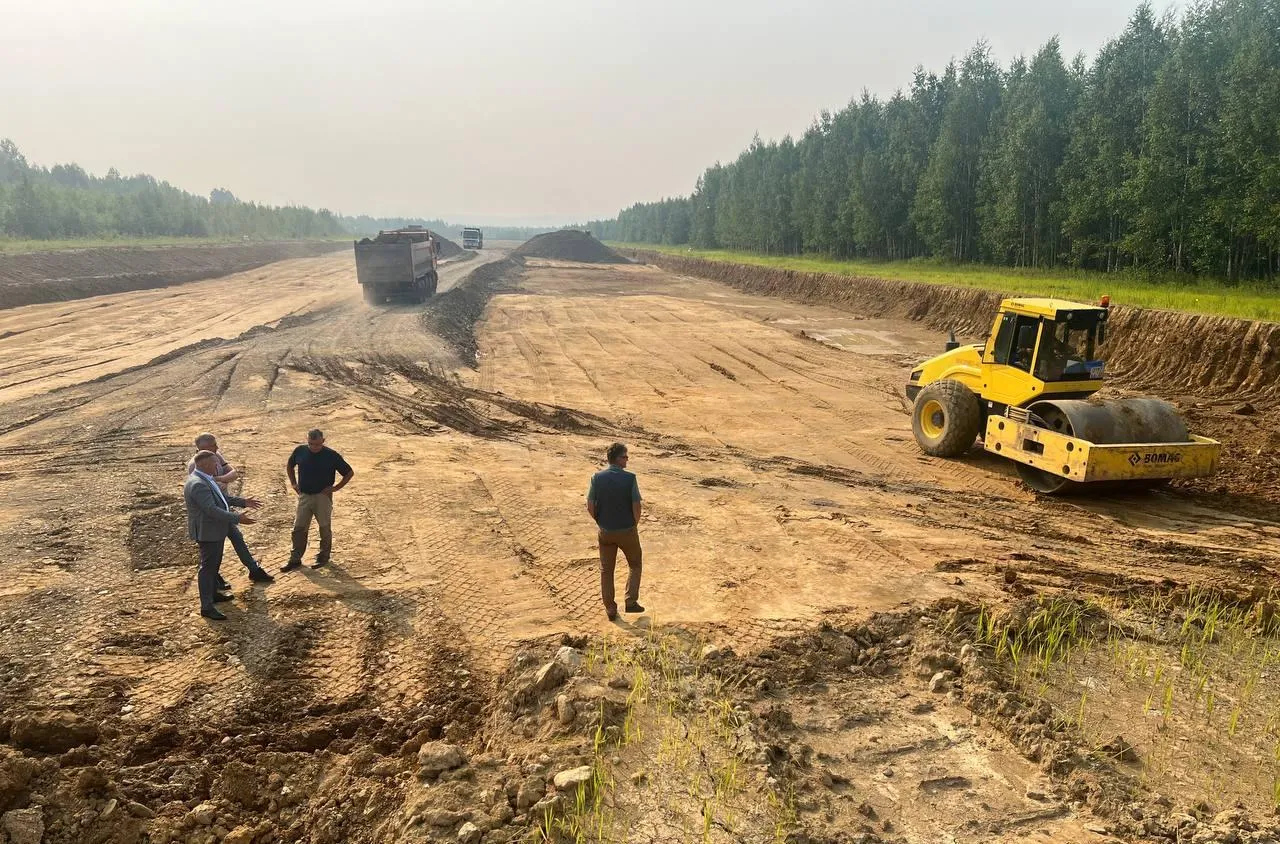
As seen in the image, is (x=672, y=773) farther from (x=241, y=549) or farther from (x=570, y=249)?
(x=570, y=249)

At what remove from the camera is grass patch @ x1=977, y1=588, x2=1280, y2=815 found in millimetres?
4484

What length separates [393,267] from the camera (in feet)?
→ 92.5

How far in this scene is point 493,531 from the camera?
27.4 feet

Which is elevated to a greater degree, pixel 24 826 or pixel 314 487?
pixel 314 487

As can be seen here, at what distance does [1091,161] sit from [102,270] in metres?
49.4

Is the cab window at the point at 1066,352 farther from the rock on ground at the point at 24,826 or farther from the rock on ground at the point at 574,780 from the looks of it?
the rock on ground at the point at 24,826

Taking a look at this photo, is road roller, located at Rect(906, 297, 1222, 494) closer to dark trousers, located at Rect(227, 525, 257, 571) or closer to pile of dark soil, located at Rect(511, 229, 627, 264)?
dark trousers, located at Rect(227, 525, 257, 571)

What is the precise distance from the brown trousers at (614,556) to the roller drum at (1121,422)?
6.31 m

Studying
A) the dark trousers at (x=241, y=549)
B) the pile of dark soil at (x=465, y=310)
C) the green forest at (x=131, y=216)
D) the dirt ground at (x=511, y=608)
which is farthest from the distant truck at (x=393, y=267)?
the green forest at (x=131, y=216)

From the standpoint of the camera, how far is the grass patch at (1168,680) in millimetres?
4484

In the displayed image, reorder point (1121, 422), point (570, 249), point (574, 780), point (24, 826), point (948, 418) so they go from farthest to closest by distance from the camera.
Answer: point (570, 249), point (948, 418), point (1121, 422), point (574, 780), point (24, 826)

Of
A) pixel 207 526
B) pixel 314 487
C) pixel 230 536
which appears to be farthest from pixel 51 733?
pixel 314 487

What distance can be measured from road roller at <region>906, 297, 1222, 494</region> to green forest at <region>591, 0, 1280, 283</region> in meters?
19.1

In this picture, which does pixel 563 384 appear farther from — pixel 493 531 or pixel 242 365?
pixel 493 531
